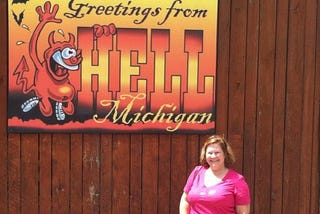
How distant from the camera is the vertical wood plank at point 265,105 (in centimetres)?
480

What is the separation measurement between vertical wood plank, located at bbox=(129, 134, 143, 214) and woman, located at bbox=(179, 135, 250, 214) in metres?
0.91

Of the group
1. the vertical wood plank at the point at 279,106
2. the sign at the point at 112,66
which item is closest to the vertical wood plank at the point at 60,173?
the sign at the point at 112,66

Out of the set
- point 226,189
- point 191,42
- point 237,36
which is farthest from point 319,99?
point 226,189

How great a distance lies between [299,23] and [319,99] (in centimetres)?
69

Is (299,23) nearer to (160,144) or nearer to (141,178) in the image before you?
(160,144)

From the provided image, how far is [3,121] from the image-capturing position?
4.63 m

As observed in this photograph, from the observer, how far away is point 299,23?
4.84 m

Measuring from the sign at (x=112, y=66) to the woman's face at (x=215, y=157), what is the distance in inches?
39.6

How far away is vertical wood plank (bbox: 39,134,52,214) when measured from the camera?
469 centimetres

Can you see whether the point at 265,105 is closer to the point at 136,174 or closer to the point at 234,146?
the point at 234,146

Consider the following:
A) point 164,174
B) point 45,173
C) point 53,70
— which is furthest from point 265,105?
point 45,173

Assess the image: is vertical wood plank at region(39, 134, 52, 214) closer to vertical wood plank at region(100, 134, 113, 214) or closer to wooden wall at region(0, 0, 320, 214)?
wooden wall at region(0, 0, 320, 214)

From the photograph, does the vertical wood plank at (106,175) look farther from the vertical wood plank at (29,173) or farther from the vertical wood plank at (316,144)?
the vertical wood plank at (316,144)

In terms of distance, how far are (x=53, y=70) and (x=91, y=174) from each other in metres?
0.95
